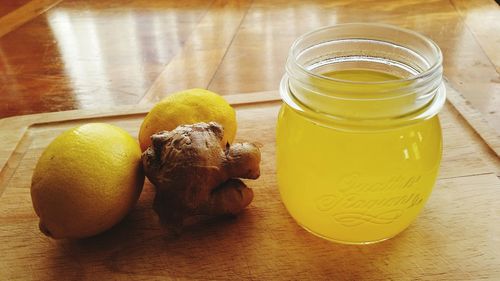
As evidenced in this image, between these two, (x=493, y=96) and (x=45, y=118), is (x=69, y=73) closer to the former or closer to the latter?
(x=45, y=118)

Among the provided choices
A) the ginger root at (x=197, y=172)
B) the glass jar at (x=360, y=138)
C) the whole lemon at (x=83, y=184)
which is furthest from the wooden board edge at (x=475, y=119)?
the whole lemon at (x=83, y=184)

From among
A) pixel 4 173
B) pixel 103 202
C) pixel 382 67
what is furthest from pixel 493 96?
pixel 4 173

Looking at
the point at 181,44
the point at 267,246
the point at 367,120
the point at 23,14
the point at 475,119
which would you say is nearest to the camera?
the point at 367,120

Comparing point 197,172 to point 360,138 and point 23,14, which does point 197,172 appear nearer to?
point 360,138

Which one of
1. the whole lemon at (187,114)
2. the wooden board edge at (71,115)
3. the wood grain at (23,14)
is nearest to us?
the whole lemon at (187,114)

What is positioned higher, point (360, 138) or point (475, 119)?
point (360, 138)

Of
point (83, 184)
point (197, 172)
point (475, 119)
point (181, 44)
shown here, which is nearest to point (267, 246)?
point (197, 172)

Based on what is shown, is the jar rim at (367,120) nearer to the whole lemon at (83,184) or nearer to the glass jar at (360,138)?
the glass jar at (360,138)
